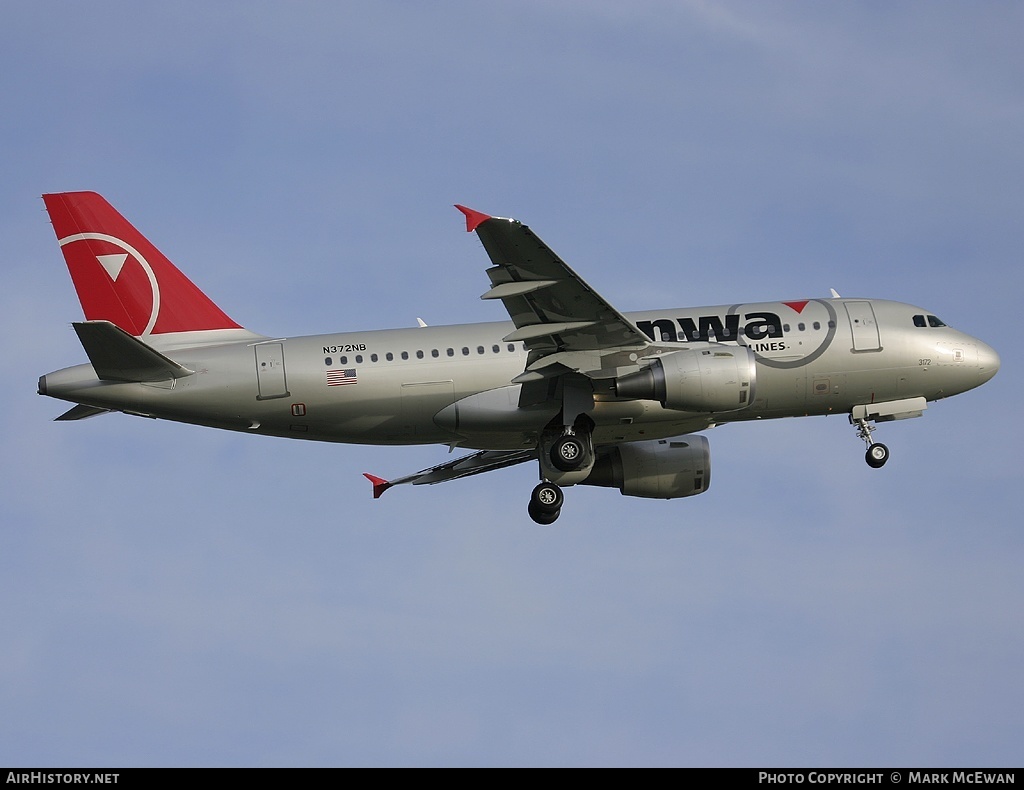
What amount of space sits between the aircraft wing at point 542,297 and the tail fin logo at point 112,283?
1205 cm

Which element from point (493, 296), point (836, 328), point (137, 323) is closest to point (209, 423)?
point (137, 323)

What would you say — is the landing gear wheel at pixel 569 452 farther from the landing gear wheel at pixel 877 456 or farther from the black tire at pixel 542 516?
the landing gear wheel at pixel 877 456

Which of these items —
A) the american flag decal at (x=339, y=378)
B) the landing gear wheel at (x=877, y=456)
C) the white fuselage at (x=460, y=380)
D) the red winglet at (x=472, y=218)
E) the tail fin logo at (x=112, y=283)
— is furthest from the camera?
the landing gear wheel at (x=877, y=456)

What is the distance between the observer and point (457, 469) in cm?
4847

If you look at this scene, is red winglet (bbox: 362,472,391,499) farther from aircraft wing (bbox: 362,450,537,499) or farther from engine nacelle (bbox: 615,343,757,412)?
engine nacelle (bbox: 615,343,757,412)

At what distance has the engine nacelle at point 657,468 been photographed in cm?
4600

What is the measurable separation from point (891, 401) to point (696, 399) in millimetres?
8424

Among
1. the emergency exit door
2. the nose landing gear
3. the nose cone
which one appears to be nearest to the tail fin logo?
the emergency exit door

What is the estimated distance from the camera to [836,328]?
140ft

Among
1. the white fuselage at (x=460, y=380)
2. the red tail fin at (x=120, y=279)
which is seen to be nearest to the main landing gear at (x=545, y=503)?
the white fuselage at (x=460, y=380)

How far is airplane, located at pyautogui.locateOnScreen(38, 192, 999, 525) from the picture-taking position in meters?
39.0

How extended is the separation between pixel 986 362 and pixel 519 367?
1568 cm

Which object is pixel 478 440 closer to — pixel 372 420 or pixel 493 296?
pixel 372 420
